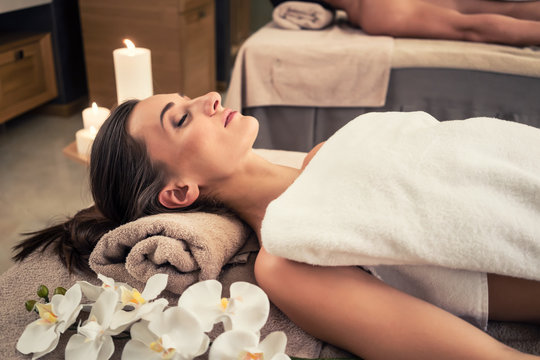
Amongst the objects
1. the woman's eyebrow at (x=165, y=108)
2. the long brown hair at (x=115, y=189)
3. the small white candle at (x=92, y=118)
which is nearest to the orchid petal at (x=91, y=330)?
the long brown hair at (x=115, y=189)

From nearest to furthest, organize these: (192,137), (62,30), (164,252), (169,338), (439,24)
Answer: (169,338) < (164,252) < (192,137) < (439,24) < (62,30)

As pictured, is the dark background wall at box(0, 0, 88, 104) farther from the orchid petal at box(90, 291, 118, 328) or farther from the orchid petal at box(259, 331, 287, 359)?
the orchid petal at box(259, 331, 287, 359)

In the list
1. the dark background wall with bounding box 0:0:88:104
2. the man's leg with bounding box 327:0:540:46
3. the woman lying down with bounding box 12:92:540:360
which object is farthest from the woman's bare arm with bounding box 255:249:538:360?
the dark background wall with bounding box 0:0:88:104

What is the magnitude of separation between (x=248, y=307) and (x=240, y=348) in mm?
64

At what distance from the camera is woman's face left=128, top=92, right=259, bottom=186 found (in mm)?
989

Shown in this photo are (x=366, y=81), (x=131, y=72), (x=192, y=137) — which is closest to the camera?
(x=192, y=137)

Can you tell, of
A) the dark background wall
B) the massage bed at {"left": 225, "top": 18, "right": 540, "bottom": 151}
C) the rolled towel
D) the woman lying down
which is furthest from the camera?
the dark background wall

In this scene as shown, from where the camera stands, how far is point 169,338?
1.86 feet

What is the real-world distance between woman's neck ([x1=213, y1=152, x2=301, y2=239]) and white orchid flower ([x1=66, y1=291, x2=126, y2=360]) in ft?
1.40

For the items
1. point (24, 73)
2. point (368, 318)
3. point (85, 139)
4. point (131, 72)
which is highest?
point (131, 72)

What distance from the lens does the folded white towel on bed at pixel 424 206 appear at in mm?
685

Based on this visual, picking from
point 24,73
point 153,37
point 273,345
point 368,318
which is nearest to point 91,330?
point 273,345

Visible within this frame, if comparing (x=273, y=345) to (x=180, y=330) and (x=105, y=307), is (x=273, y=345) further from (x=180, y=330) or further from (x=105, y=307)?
(x=105, y=307)

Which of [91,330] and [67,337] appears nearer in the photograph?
[91,330]
